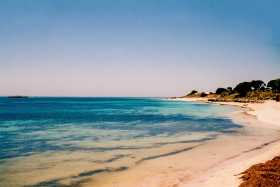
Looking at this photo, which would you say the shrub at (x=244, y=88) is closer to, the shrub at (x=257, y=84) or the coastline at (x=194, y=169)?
the shrub at (x=257, y=84)

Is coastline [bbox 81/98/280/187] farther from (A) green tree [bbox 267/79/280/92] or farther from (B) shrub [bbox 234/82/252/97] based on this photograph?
(B) shrub [bbox 234/82/252/97]

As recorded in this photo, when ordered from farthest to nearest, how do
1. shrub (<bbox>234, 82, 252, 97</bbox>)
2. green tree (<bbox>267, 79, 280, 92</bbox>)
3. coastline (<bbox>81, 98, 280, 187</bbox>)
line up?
1. shrub (<bbox>234, 82, 252, 97</bbox>)
2. green tree (<bbox>267, 79, 280, 92</bbox>)
3. coastline (<bbox>81, 98, 280, 187</bbox>)

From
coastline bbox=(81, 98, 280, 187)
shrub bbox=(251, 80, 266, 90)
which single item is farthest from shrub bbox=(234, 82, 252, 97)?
coastline bbox=(81, 98, 280, 187)

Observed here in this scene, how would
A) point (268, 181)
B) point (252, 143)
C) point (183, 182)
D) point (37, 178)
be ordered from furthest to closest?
point (252, 143), point (37, 178), point (183, 182), point (268, 181)

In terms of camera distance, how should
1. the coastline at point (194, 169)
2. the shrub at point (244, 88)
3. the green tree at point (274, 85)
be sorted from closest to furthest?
the coastline at point (194, 169) → the green tree at point (274, 85) → the shrub at point (244, 88)

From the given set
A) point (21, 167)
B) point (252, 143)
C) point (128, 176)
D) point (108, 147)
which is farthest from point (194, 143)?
point (21, 167)

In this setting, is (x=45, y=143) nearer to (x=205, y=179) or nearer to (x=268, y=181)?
(x=205, y=179)

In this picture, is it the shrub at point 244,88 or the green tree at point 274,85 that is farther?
the shrub at point 244,88

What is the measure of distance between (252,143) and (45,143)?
1586 centimetres

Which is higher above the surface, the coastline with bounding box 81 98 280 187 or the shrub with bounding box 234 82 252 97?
the shrub with bounding box 234 82 252 97

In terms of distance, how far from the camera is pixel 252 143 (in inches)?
1008

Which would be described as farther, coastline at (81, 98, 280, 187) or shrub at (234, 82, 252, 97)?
shrub at (234, 82, 252, 97)

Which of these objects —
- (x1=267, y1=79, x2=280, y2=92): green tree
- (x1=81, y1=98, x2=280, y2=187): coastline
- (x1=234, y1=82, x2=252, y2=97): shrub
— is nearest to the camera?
(x1=81, y1=98, x2=280, y2=187): coastline

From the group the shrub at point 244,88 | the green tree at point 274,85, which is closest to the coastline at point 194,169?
the green tree at point 274,85
